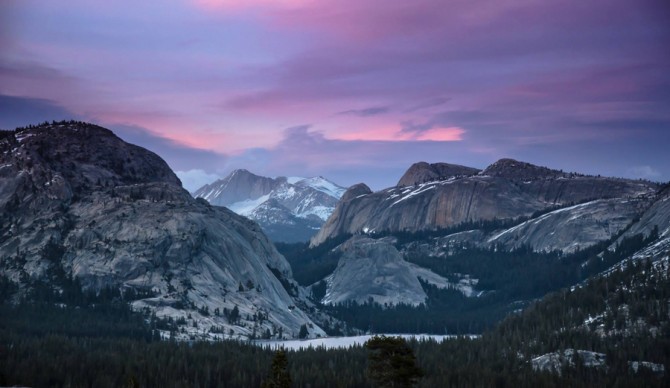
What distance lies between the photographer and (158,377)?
194 meters

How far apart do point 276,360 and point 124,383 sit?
56753 mm

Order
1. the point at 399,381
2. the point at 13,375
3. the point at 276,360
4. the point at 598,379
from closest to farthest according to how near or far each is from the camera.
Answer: the point at 399,381 < the point at 276,360 < the point at 13,375 < the point at 598,379

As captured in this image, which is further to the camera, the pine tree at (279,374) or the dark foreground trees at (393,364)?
the pine tree at (279,374)

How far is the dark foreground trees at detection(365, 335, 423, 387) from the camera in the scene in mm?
130625

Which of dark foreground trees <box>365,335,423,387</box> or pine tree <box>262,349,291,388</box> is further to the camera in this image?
pine tree <box>262,349,291,388</box>

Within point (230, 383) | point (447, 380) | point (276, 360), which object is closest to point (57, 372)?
point (230, 383)

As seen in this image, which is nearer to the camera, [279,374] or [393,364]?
[393,364]

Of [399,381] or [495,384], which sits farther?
[495,384]

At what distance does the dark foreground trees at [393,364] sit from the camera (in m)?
131

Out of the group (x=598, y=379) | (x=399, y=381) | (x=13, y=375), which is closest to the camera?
(x=399, y=381)

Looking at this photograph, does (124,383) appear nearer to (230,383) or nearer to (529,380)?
(230,383)

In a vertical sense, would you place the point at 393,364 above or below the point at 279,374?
above

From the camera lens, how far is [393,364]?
130875mm

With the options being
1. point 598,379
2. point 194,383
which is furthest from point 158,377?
point 598,379
